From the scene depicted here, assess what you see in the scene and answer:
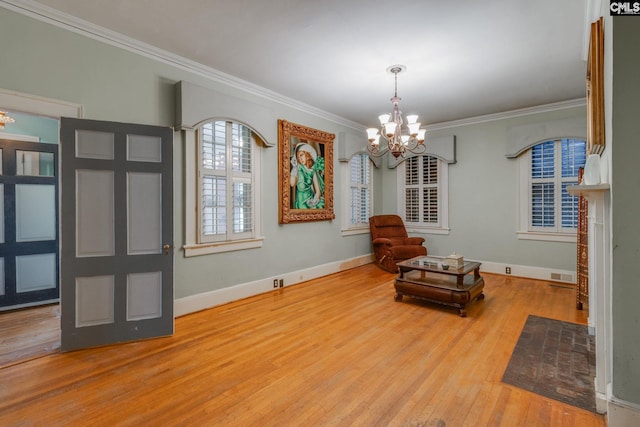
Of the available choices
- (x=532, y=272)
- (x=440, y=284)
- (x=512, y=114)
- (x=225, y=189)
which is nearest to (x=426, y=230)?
(x=532, y=272)

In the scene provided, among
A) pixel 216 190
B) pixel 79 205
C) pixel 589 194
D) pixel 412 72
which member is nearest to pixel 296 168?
pixel 216 190

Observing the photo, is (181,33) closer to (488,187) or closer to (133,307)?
(133,307)

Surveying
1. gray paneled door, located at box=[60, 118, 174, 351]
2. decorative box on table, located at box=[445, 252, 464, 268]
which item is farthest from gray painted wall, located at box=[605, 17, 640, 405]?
gray paneled door, located at box=[60, 118, 174, 351]

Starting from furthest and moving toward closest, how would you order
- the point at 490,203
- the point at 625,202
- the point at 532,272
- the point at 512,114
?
the point at 490,203
the point at 512,114
the point at 532,272
the point at 625,202

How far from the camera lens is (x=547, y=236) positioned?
5.07 meters

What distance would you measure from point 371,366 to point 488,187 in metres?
4.57

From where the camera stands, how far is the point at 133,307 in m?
2.91

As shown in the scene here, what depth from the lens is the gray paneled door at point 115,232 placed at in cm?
269

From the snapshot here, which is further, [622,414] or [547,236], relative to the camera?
[547,236]

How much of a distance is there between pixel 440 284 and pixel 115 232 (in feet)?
11.9

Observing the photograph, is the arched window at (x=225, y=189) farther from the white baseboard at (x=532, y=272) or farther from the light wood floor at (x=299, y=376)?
the white baseboard at (x=532, y=272)

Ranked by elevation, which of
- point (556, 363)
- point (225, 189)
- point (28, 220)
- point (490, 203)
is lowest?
point (556, 363)

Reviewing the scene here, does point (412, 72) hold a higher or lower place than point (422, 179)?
higher

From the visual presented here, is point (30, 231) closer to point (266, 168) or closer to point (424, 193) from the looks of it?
point (266, 168)
